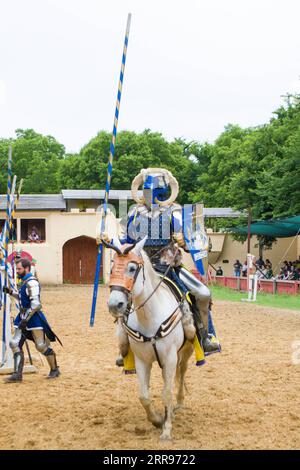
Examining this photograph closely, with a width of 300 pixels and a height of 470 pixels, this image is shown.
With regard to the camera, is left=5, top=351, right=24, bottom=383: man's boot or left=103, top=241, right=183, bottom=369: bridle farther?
left=5, top=351, right=24, bottom=383: man's boot

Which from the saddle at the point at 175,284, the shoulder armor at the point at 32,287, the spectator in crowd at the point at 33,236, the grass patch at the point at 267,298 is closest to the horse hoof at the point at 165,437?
the saddle at the point at 175,284

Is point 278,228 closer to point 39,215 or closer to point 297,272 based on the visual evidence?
point 297,272

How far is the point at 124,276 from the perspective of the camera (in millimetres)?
6594

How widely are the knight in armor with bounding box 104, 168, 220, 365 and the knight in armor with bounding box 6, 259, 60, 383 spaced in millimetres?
2645

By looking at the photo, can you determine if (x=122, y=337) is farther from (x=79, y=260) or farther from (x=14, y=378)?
(x=79, y=260)

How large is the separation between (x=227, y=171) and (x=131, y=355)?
4513cm

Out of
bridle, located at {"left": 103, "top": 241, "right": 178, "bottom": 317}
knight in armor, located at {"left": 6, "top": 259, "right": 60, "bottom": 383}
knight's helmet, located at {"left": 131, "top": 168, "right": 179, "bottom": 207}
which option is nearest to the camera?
bridle, located at {"left": 103, "top": 241, "right": 178, "bottom": 317}

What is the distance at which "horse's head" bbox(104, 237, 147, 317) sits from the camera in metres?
6.37

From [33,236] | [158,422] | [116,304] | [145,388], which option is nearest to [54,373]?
[158,422]

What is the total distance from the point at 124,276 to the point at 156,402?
3102 mm

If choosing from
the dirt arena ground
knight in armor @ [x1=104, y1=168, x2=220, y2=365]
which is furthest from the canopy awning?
knight in armor @ [x1=104, y1=168, x2=220, y2=365]

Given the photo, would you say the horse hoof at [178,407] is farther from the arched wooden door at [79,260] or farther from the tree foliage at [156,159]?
the arched wooden door at [79,260]

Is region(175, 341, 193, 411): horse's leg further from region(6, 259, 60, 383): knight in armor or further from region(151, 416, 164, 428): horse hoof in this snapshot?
region(6, 259, 60, 383): knight in armor
